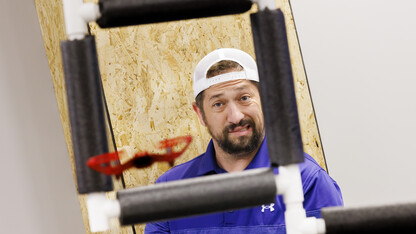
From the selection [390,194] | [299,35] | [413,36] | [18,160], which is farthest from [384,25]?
[18,160]

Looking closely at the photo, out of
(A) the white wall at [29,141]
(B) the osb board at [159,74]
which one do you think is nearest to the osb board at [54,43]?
(A) the white wall at [29,141]

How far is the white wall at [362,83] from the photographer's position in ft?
7.55

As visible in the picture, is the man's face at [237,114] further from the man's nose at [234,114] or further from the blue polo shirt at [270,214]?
the blue polo shirt at [270,214]

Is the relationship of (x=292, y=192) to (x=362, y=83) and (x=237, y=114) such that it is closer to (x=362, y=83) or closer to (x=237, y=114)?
(x=237, y=114)

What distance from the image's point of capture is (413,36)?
231 centimetres

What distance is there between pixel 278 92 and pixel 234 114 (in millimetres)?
1237

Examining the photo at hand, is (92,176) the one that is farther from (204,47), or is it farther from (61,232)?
(204,47)

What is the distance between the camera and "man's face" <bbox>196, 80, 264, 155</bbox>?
1841 mm

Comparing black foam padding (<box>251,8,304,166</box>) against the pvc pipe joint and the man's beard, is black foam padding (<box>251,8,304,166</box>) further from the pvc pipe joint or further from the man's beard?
the man's beard

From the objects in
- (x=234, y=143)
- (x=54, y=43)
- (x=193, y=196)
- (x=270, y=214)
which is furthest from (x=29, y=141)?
(x=193, y=196)

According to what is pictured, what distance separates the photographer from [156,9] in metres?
0.65

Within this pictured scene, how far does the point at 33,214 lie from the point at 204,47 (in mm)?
1124

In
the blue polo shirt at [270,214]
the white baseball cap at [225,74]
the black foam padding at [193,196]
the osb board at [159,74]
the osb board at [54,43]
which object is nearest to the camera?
the black foam padding at [193,196]

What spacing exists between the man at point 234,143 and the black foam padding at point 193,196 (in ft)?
3.54
